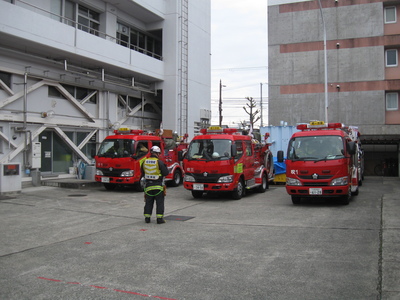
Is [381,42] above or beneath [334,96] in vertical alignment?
above

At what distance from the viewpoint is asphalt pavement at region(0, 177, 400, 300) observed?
189 inches

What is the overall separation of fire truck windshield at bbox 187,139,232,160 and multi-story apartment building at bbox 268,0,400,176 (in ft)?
48.9

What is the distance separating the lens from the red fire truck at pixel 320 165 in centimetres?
1145

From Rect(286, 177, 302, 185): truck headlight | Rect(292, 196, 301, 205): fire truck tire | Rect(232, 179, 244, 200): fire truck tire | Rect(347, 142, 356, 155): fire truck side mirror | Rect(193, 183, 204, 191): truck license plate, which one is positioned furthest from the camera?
Rect(232, 179, 244, 200): fire truck tire

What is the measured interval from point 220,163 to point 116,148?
5.20m

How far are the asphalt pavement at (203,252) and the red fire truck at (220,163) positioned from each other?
153cm

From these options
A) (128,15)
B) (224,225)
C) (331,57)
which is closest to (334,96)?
(331,57)

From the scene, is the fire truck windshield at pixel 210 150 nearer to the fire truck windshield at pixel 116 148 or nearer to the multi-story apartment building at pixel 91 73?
the fire truck windshield at pixel 116 148

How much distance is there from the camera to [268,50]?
30.0 metres

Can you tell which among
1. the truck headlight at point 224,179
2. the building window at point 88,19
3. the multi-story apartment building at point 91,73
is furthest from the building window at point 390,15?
the truck headlight at point 224,179

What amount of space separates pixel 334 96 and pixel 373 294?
83.3 feet

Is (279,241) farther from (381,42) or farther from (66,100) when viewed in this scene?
(381,42)

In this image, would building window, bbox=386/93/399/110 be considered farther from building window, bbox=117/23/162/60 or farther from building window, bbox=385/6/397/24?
building window, bbox=117/23/162/60

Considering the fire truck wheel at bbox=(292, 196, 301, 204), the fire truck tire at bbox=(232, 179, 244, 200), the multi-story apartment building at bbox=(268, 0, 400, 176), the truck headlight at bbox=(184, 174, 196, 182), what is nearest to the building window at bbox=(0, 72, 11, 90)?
the truck headlight at bbox=(184, 174, 196, 182)
